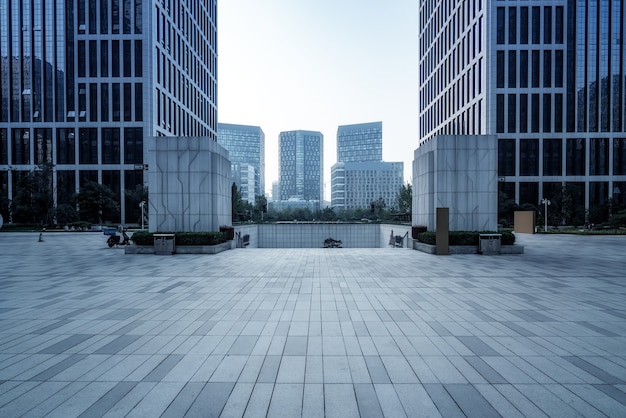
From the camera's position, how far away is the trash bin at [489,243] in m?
17.3

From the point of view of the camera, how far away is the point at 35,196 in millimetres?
40500

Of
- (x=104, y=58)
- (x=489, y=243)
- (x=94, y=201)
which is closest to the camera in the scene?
(x=489, y=243)

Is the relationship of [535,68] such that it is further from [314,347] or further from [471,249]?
[314,347]

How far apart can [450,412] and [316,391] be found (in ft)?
5.16

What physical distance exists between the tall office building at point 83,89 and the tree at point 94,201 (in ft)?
13.1

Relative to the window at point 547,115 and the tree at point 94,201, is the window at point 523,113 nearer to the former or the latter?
the window at point 547,115

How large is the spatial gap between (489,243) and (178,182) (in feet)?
59.9

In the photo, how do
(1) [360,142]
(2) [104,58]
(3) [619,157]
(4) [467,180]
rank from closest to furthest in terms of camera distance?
(4) [467,180] → (2) [104,58] → (3) [619,157] → (1) [360,142]

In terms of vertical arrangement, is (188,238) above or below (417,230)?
below

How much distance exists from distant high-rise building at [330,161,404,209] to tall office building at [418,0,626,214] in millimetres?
84909

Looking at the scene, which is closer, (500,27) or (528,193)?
(500,27)

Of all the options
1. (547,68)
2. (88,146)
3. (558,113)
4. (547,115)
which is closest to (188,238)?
(88,146)

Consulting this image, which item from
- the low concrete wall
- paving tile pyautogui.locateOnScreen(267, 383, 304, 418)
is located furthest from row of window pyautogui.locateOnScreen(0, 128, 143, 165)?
paving tile pyautogui.locateOnScreen(267, 383, 304, 418)

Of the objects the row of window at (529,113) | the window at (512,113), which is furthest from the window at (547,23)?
the window at (512,113)
